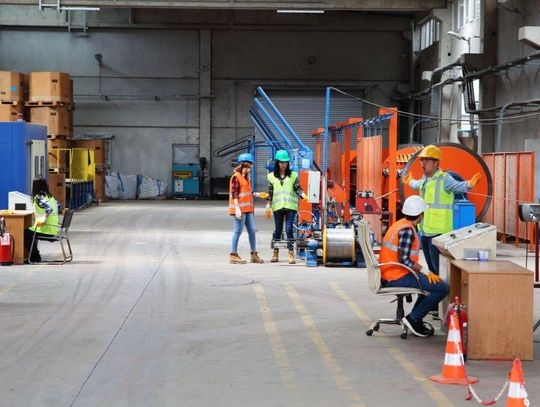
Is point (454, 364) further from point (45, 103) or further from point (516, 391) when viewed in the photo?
point (45, 103)

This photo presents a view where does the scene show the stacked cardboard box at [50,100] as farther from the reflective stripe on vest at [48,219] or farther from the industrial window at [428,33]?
the reflective stripe on vest at [48,219]

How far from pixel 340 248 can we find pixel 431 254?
448 centimetres

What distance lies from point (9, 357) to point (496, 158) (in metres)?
15.6

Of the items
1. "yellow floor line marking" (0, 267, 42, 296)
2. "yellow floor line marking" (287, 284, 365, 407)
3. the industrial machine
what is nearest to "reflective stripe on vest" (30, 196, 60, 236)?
"yellow floor line marking" (0, 267, 42, 296)

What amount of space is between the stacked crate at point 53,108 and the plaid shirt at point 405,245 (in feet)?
72.0

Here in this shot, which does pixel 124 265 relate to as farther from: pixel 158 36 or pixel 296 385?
pixel 158 36

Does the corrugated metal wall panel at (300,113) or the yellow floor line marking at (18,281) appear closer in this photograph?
the yellow floor line marking at (18,281)

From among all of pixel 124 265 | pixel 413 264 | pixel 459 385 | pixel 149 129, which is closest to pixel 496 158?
pixel 124 265

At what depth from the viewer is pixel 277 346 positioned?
8.93 m

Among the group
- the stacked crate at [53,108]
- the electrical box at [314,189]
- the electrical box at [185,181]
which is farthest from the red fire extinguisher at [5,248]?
the electrical box at [185,181]

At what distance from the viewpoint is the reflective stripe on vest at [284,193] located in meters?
15.9

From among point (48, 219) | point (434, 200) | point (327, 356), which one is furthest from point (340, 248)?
point (327, 356)

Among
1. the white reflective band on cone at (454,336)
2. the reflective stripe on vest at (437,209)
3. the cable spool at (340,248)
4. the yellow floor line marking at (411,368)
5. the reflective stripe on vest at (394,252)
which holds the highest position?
the reflective stripe on vest at (437,209)

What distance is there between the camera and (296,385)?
24.2 ft
